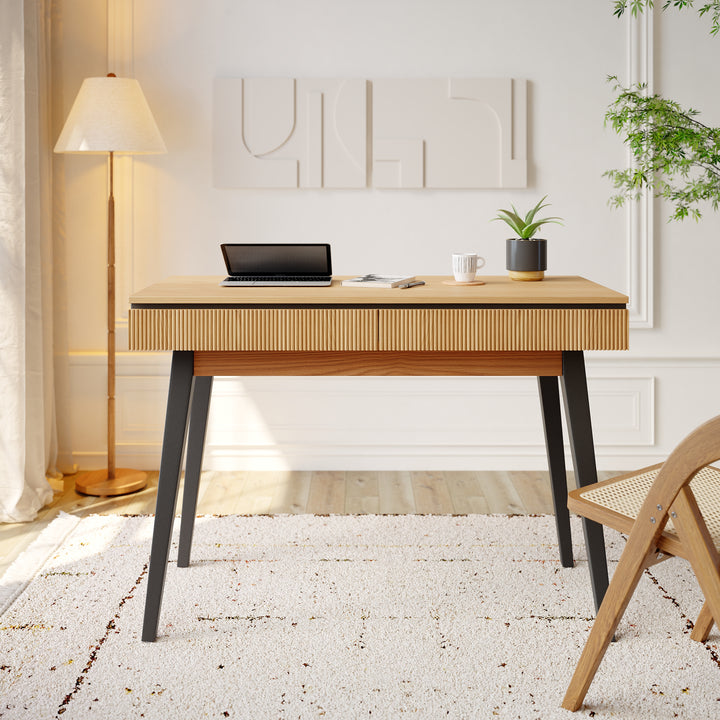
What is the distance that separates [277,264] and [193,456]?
24.7 inches

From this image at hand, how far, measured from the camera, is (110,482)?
3459mm

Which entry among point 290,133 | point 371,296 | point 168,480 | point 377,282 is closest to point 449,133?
point 290,133

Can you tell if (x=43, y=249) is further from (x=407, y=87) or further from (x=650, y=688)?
(x=650, y=688)

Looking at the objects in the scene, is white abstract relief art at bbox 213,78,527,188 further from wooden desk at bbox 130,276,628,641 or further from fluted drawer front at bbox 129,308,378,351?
fluted drawer front at bbox 129,308,378,351

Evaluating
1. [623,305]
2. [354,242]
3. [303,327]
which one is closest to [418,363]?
[303,327]

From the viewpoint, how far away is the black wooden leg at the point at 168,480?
207cm

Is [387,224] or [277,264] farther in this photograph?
[387,224]

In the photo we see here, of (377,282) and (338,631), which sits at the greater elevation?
(377,282)

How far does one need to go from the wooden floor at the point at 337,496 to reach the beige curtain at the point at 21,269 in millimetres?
167

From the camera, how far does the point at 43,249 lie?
3418 millimetres

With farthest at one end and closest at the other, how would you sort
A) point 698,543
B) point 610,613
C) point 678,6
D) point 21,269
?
point 21,269, point 678,6, point 610,613, point 698,543

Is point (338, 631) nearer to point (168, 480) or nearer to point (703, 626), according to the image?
point (168, 480)

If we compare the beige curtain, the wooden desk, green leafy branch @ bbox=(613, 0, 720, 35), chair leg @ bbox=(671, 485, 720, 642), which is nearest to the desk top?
the wooden desk

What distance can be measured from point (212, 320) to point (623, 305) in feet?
3.28
